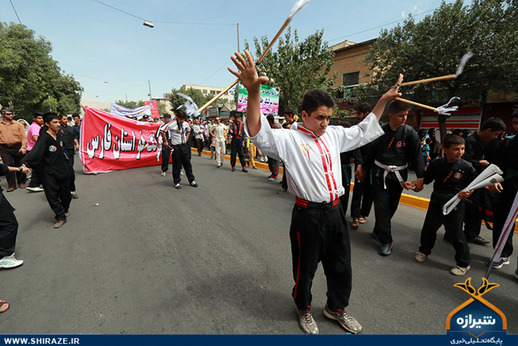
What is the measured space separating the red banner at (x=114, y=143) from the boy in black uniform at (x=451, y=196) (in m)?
8.85

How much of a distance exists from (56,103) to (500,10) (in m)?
35.0

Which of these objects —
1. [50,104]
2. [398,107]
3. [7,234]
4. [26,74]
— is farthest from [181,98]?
[398,107]

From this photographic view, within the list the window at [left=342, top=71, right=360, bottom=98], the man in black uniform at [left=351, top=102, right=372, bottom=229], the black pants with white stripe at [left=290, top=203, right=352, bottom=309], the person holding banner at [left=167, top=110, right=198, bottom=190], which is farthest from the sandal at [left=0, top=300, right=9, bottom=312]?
the window at [left=342, top=71, right=360, bottom=98]

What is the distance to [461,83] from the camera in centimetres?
1038

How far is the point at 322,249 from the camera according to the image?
73.7 inches

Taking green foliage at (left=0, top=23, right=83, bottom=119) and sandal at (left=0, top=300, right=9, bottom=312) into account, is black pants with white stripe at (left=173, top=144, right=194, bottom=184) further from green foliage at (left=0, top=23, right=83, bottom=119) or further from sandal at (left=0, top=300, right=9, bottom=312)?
green foliage at (left=0, top=23, right=83, bottom=119)

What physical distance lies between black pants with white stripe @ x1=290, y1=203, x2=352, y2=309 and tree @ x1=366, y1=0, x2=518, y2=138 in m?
11.1

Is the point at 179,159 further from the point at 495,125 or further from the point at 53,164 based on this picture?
the point at 495,125

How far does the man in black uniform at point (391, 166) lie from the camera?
9.97 ft

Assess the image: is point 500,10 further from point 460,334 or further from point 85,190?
point 85,190

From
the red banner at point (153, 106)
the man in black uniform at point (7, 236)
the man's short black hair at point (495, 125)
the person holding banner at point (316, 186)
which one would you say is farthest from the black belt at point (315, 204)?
the red banner at point (153, 106)

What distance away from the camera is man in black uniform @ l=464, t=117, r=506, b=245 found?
3279 millimetres

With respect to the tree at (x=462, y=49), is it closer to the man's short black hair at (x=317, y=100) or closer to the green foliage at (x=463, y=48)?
the green foliage at (x=463, y=48)

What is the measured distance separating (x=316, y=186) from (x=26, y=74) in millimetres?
22652
